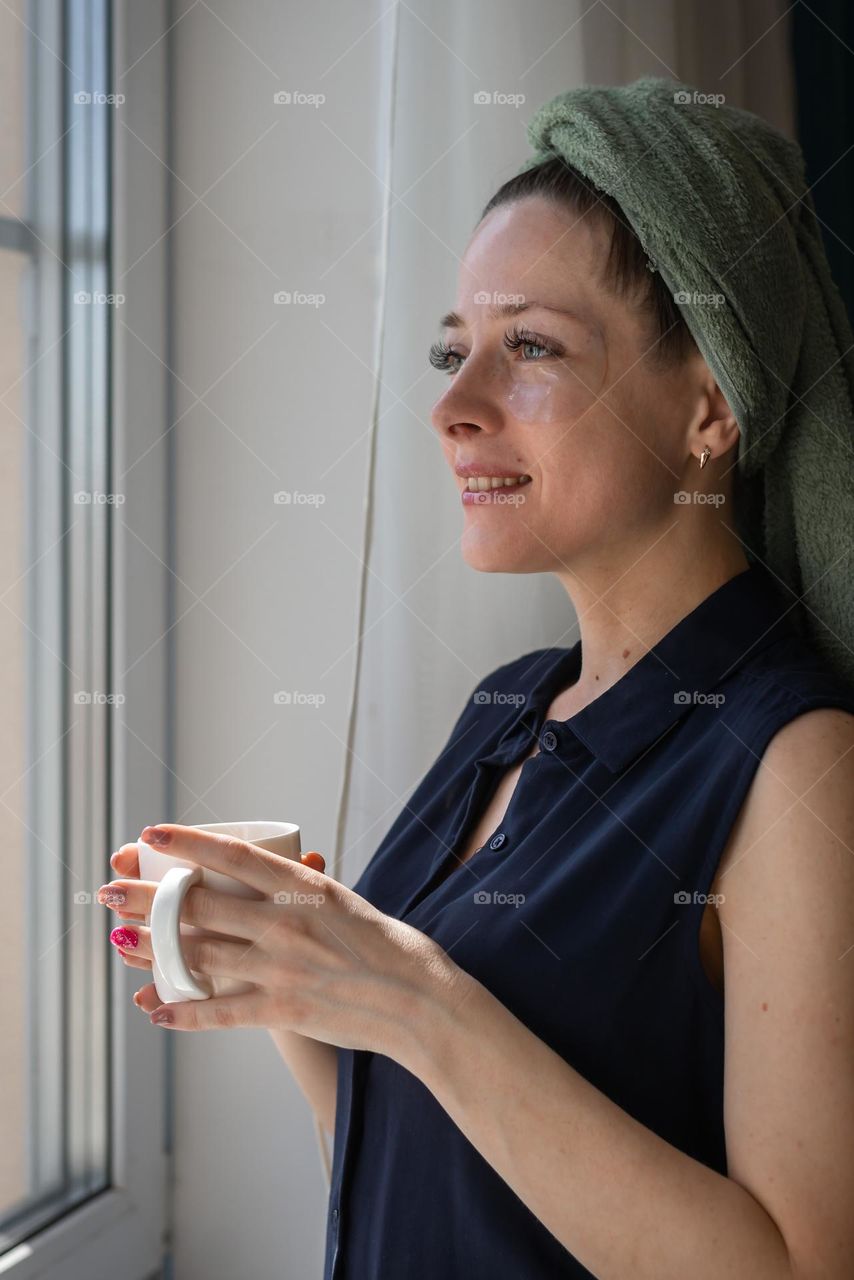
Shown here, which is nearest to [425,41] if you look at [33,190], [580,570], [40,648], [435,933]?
[33,190]

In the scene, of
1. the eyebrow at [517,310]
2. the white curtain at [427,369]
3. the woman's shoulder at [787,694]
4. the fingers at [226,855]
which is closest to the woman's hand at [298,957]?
the fingers at [226,855]

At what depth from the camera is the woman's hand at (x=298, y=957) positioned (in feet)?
2.22

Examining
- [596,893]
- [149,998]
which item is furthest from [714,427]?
[149,998]

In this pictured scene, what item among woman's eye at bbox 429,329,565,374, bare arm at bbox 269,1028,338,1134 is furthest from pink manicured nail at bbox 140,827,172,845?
woman's eye at bbox 429,329,565,374

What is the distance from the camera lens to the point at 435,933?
0.83 meters

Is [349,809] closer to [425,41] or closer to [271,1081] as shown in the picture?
[271,1081]

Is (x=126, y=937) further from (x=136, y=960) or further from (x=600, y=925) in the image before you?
(x=600, y=925)

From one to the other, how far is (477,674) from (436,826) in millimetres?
194

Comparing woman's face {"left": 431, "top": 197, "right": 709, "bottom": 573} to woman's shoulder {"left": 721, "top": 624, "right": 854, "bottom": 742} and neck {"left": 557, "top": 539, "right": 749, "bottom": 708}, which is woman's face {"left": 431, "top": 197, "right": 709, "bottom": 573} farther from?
woman's shoulder {"left": 721, "top": 624, "right": 854, "bottom": 742}

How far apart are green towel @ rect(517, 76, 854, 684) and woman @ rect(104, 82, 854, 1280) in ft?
0.04

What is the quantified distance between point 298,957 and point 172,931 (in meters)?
0.08

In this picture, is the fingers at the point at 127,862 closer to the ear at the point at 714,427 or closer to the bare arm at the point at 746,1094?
the bare arm at the point at 746,1094

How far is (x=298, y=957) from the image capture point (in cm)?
69

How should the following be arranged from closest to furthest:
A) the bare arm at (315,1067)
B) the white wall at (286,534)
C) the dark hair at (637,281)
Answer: the dark hair at (637,281) < the bare arm at (315,1067) < the white wall at (286,534)
